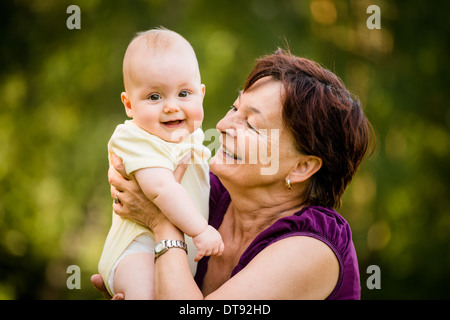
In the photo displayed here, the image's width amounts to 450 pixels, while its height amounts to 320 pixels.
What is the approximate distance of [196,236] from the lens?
1.88 metres

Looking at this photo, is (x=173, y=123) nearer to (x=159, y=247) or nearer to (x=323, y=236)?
(x=159, y=247)

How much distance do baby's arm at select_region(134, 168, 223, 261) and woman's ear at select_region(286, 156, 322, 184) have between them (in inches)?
16.9

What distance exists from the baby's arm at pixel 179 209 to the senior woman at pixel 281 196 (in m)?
0.09

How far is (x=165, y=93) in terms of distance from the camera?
194 centimetres

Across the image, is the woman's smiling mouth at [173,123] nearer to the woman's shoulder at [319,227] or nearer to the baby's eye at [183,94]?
the baby's eye at [183,94]

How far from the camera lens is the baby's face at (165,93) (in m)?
1.91

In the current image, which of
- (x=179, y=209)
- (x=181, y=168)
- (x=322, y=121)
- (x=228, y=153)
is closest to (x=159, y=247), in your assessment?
(x=179, y=209)

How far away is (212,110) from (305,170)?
Answer: 10.4 feet

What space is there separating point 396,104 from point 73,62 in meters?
3.27

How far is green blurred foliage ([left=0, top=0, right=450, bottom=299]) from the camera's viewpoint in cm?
483

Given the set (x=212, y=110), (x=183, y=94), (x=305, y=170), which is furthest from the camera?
(x=212, y=110)

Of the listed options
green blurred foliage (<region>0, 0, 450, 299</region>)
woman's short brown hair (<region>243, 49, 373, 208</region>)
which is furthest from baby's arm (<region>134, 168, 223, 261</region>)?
green blurred foliage (<region>0, 0, 450, 299</region>)

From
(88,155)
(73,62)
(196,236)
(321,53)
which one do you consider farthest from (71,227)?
(196,236)

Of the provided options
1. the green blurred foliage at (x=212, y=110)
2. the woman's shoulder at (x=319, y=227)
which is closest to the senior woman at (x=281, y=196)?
the woman's shoulder at (x=319, y=227)
